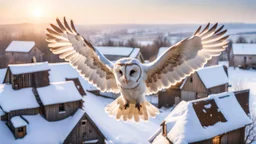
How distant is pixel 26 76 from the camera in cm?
1931

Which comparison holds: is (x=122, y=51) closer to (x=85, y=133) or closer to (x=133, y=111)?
(x=85, y=133)

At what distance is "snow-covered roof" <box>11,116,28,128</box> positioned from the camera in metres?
17.1

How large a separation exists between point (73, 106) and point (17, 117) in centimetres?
302

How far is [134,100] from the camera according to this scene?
666 cm

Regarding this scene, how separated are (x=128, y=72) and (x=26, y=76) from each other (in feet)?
49.3

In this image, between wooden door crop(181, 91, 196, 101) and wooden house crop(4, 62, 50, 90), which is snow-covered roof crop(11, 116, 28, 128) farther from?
wooden door crop(181, 91, 196, 101)

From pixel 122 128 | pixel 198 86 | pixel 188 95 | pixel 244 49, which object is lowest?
pixel 122 128

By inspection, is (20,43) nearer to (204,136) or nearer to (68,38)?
(204,136)

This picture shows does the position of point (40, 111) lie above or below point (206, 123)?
below

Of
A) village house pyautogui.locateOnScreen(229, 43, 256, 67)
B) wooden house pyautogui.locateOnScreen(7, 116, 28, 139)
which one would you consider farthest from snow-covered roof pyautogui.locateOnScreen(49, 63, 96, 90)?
village house pyautogui.locateOnScreen(229, 43, 256, 67)

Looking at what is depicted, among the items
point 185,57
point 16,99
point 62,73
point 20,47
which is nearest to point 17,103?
point 16,99

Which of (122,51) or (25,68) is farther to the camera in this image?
(122,51)

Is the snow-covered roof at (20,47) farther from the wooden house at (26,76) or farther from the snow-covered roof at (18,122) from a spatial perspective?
the snow-covered roof at (18,122)

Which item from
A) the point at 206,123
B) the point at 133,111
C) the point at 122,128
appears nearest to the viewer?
the point at 133,111
